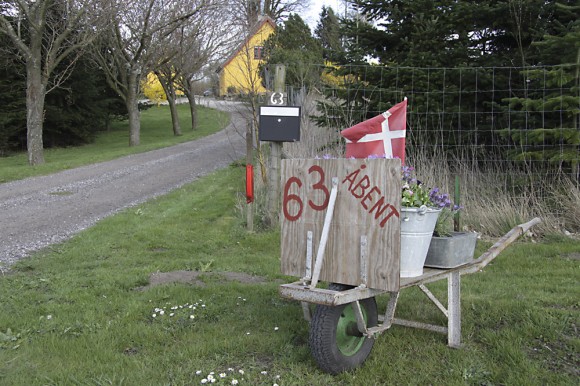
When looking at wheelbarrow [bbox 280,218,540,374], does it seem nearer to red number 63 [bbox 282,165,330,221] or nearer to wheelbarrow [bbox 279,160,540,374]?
wheelbarrow [bbox 279,160,540,374]

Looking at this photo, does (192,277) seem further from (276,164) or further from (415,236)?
(415,236)

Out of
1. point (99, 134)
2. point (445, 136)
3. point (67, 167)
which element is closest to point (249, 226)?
point (445, 136)

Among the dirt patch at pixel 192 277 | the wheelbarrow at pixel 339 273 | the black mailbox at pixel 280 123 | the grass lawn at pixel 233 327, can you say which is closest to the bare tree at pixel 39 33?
the black mailbox at pixel 280 123

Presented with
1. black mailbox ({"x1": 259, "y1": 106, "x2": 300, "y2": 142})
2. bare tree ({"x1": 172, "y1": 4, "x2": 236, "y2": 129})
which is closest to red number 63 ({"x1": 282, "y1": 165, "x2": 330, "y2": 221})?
black mailbox ({"x1": 259, "y1": 106, "x2": 300, "y2": 142})

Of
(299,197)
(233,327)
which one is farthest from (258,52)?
(299,197)

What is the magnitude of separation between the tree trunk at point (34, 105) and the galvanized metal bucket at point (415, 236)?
1894 centimetres

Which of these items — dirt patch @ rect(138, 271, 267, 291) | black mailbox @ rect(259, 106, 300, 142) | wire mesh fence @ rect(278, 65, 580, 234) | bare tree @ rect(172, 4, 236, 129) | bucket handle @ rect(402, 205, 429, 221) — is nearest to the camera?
bucket handle @ rect(402, 205, 429, 221)

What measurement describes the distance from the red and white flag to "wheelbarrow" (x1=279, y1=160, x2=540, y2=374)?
74cm

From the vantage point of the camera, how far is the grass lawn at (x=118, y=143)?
56.3ft

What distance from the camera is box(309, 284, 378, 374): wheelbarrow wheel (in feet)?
10.9

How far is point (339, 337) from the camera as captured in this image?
356cm

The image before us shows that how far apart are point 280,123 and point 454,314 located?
4.17 m

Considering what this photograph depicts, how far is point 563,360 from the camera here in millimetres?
3652

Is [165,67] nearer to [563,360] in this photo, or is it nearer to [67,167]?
[67,167]
